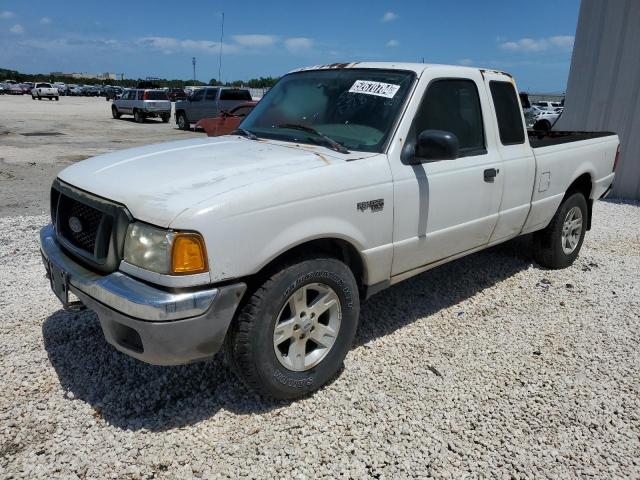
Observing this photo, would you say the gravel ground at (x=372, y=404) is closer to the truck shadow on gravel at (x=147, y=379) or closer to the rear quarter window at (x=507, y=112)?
the truck shadow on gravel at (x=147, y=379)

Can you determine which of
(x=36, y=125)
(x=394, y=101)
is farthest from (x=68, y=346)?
(x=36, y=125)

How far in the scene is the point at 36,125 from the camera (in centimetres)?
2289

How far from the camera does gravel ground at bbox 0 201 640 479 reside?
2504 millimetres

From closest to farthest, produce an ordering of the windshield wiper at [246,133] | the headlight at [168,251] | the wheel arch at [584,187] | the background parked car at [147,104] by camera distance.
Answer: the headlight at [168,251] → the windshield wiper at [246,133] → the wheel arch at [584,187] → the background parked car at [147,104]

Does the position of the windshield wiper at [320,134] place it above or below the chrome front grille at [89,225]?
above

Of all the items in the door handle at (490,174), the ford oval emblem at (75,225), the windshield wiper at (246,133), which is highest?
the windshield wiper at (246,133)

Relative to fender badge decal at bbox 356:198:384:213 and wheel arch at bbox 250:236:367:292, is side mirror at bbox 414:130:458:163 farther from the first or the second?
wheel arch at bbox 250:236:367:292

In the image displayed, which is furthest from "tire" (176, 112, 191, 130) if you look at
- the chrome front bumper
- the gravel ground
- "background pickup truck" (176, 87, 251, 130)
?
the chrome front bumper

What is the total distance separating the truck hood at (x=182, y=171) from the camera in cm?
243

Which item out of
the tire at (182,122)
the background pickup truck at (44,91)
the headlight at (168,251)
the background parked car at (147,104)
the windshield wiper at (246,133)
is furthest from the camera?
the background pickup truck at (44,91)

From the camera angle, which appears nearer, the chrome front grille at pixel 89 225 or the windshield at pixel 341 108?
the chrome front grille at pixel 89 225

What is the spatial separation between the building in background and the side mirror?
7565 millimetres

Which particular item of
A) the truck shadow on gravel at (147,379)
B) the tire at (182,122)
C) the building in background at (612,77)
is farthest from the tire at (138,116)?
the truck shadow on gravel at (147,379)

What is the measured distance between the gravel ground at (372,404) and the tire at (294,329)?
196mm
